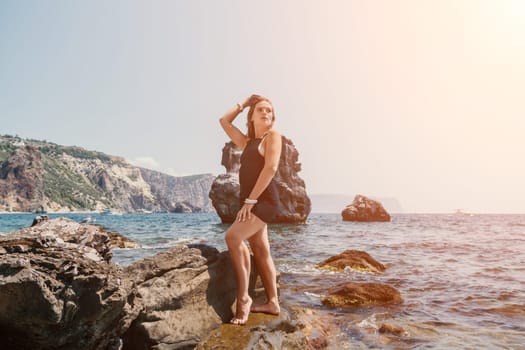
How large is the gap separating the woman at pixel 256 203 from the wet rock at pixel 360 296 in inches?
183

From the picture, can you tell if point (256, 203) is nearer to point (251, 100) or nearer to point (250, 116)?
point (250, 116)

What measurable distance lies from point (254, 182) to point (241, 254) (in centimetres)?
109

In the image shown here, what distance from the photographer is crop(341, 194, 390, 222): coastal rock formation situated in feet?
262

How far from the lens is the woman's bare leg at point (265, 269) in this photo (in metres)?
5.24

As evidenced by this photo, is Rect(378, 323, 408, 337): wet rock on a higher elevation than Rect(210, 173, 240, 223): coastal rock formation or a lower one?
lower

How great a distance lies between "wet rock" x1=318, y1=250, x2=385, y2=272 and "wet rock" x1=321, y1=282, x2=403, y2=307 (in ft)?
14.9

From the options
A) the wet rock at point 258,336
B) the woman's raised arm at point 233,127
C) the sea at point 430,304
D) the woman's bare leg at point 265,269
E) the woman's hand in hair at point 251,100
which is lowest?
the sea at point 430,304

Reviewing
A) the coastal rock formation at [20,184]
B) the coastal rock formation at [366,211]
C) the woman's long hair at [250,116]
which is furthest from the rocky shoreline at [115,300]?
the coastal rock formation at [20,184]

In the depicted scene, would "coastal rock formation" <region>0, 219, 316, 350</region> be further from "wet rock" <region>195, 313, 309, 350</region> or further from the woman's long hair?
the woman's long hair

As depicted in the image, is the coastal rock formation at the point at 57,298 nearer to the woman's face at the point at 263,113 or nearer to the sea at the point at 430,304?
the woman's face at the point at 263,113

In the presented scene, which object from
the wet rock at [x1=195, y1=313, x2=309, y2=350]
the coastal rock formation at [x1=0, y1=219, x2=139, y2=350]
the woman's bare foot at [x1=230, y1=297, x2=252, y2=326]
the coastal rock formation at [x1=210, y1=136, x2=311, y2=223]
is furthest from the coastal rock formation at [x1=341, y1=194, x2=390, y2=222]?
the coastal rock formation at [x1=0, y1=219, x2=139, y2=350]

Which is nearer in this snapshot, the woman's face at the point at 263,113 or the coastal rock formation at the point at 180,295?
the coastal rock formation at the point at 180,295

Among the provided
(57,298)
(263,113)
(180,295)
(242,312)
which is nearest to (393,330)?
(242,312)

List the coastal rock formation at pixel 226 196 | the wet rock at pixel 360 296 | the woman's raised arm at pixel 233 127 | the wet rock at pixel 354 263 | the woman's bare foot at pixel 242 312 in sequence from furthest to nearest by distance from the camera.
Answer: the coastal rock formation at pixel 226 196 < the wet rock at pixel 354 263 < the wet rock at pixel 360 296 < the woman's raised arm at pixel 233 127 < the woman's bare foot at pixel 242 312
